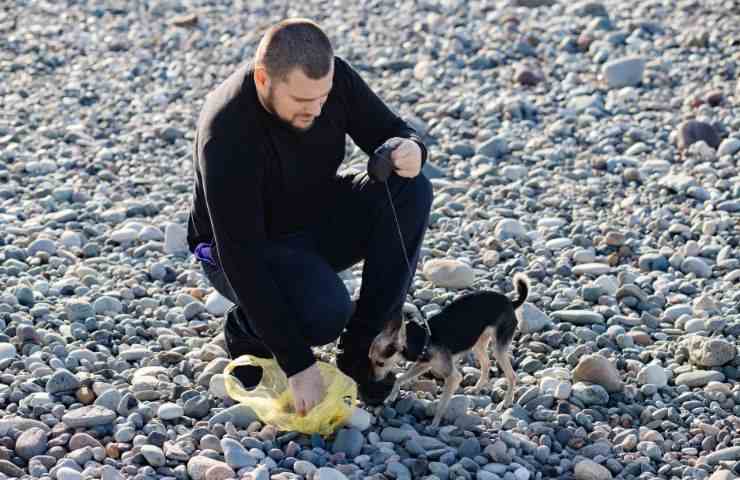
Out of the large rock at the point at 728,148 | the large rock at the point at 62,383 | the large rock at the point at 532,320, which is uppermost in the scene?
the large rock at the point at 62,383

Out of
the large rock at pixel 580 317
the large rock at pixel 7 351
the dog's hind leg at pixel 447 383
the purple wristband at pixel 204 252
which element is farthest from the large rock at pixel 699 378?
the large rock at pixel 7 351

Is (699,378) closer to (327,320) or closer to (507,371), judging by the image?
(507,371)

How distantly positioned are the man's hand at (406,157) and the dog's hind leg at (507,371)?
0.96m

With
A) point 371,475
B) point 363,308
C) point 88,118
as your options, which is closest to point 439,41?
point 88,118

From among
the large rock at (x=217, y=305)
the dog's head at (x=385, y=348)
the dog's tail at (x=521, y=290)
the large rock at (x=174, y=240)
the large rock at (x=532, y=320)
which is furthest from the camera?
the large rock at (x=174, y=240)

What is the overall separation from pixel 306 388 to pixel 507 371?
109cm

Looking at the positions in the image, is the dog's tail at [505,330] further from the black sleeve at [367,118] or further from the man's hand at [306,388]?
the man's hand at [306,388]

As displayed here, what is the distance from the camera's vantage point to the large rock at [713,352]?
571 centimetres

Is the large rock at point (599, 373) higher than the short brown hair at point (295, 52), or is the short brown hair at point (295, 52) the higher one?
the short brown hair at point (295, 52)

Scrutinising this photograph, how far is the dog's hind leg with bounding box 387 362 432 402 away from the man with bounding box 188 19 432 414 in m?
0.06

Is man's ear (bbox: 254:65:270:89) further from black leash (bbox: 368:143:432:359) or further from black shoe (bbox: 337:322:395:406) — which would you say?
black shoe (bbox: 337:322:395:406)

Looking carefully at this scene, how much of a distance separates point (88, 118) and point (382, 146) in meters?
5.36

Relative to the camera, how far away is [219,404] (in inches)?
206

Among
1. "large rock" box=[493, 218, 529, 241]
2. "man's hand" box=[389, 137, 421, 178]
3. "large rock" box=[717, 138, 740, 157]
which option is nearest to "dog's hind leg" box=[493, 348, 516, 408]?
"man's hand" box=[389, 137, 421, 178]
